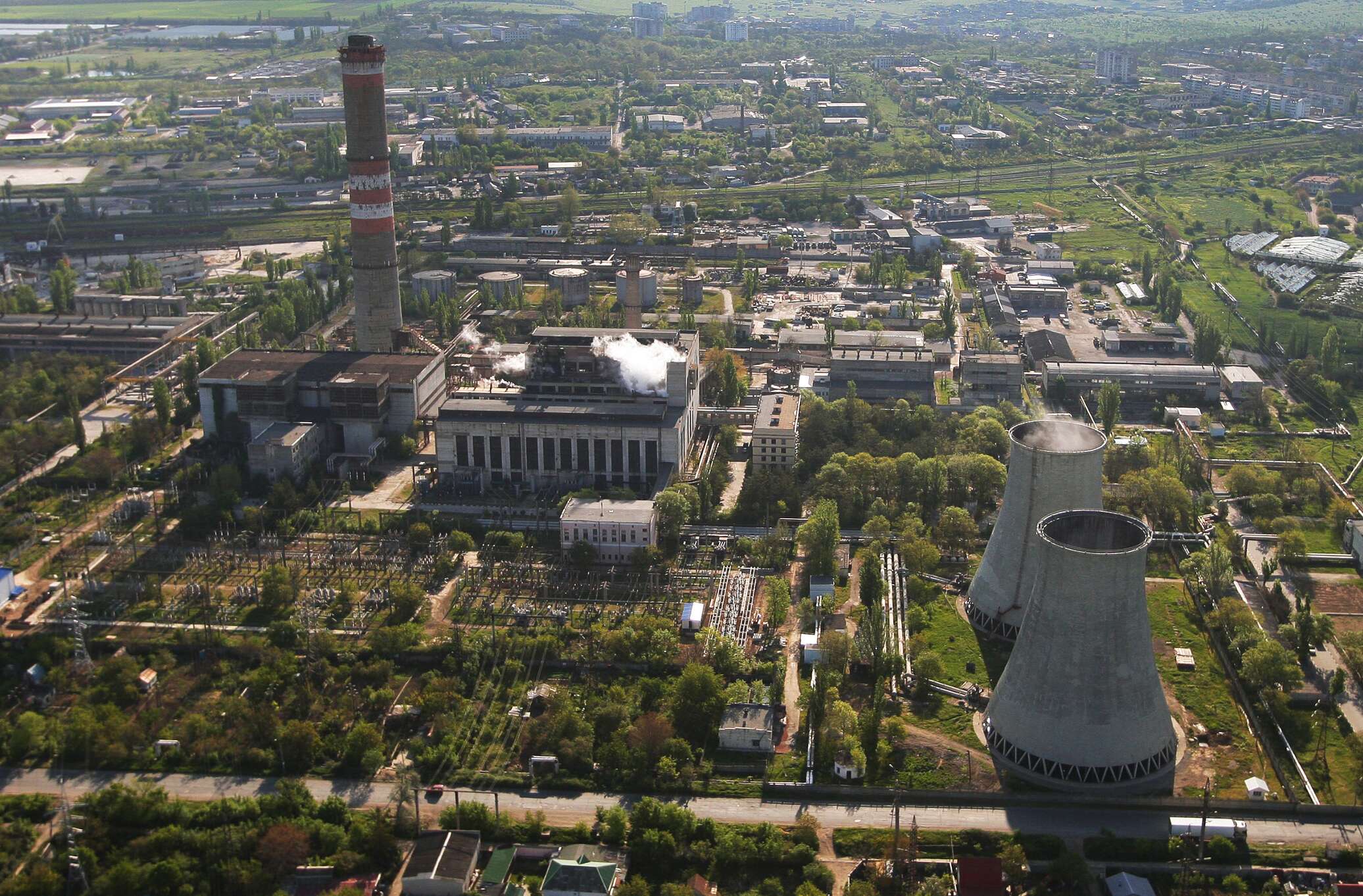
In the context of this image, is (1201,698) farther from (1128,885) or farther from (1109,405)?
(1109,405)

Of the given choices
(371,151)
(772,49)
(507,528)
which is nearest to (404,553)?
(507,528)

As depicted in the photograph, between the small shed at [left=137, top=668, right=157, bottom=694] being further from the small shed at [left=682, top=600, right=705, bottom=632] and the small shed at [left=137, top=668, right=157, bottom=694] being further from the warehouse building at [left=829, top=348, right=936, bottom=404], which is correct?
the warehouse building at [left=829, top=348, right=936, bottom=404]

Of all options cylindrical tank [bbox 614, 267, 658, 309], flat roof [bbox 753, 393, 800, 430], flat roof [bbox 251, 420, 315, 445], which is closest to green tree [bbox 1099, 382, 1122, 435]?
flat roof [bbox 753, 393, 800, 430]

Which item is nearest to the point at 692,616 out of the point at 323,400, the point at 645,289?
the point at 323,400

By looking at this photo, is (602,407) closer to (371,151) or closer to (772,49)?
(371,151)

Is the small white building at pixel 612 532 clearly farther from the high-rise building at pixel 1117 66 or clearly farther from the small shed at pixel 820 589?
the high-rise building at pixel 1117 66
